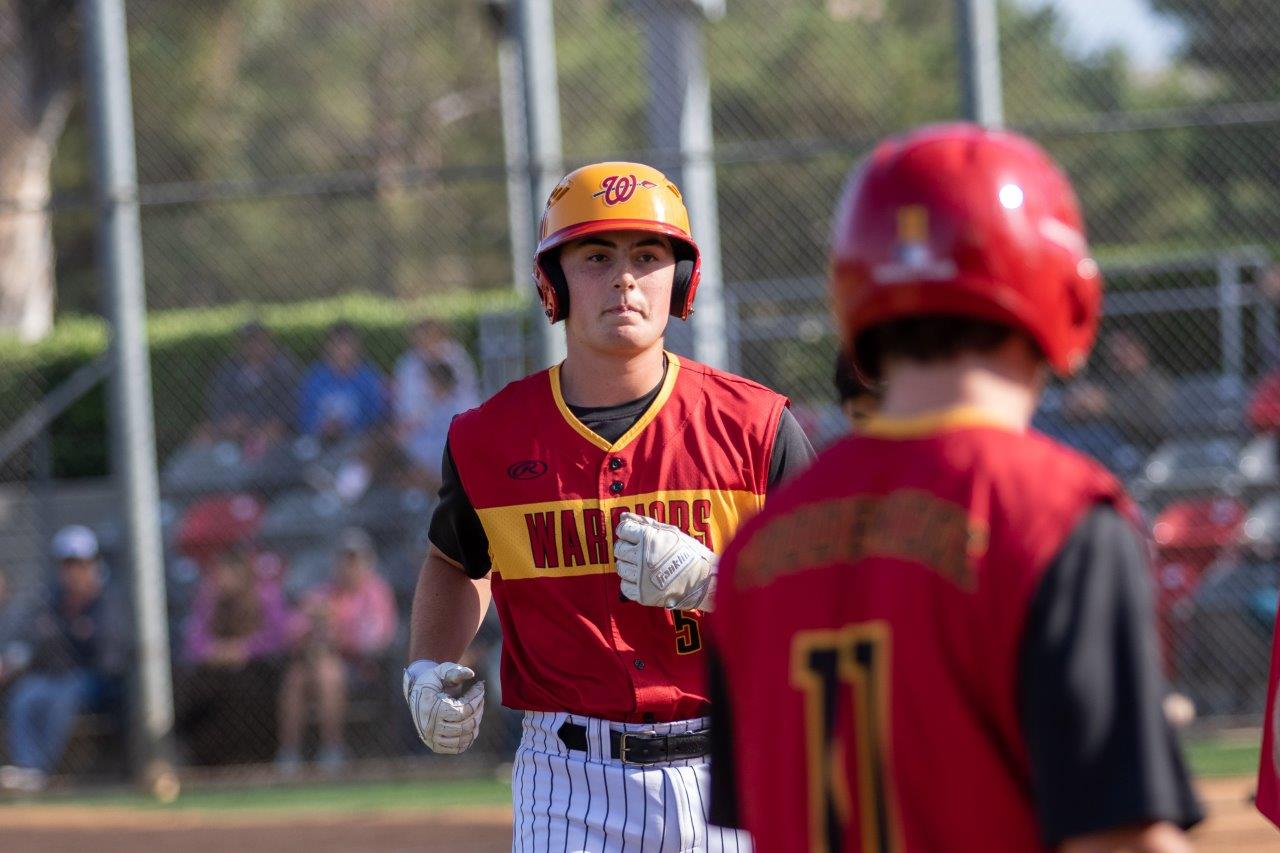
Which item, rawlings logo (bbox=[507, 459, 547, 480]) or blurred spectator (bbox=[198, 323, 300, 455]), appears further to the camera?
blurred spectator (bbox=[198, 323, 300, 455])

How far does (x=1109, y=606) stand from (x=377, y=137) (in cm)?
2420

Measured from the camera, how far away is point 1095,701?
1619 mm

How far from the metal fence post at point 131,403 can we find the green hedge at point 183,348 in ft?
11.5

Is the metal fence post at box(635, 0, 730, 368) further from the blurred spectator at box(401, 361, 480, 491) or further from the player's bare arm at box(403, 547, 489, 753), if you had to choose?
the player's bare arm at box(403, 547, 489, 753)

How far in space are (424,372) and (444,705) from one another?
710 centimetres

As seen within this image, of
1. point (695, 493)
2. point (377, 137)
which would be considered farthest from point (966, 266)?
point (377, 137)

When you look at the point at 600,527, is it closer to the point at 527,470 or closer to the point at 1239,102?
the point at 527,470

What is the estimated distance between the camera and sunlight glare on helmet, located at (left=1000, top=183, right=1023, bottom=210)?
1.74 metres

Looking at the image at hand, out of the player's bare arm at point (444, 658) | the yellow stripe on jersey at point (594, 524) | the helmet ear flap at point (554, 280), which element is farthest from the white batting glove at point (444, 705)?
the helmet ear flap at point (554, 280)

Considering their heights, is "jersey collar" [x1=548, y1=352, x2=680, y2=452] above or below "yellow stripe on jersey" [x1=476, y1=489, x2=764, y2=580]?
above

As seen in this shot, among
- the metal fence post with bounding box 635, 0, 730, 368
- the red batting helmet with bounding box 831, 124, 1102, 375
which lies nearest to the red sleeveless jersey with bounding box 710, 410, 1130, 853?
the red batting helmet with bounding box 831, 124, 1102, 375

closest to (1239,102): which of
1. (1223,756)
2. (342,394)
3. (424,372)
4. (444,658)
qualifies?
(1223,756)

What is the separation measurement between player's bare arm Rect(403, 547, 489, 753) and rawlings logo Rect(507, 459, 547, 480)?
27 centimetres

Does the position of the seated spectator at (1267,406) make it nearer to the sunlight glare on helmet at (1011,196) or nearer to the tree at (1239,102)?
the tree at (1239,102)
